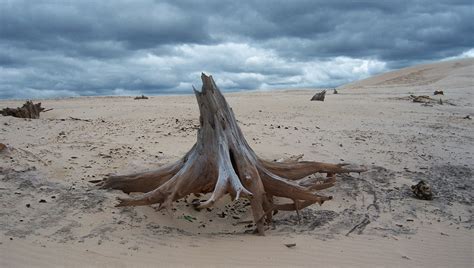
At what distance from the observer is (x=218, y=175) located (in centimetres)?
513

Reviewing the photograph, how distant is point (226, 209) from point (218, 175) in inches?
42.1

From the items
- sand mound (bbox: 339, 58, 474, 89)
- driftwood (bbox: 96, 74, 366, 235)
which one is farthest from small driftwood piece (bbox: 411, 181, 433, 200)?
sand mound (bbox: 339, 58, 474, 89)

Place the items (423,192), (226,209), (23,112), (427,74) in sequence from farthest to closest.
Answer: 1. (427,74)
2. (23,112)
3. (423,192)
4. (226,209)

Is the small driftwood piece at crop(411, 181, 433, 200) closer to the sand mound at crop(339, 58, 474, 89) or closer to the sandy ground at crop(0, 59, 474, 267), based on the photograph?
the sandy ground at crop(0, 59, 474, 267)

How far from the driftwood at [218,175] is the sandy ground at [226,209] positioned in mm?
273

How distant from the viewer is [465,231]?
564 centimetres

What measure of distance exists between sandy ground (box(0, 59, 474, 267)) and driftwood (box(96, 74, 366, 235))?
0.27 meters

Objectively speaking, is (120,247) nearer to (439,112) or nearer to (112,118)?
(112,118)

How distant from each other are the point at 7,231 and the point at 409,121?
10.4 m

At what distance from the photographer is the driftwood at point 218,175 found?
5086 mm

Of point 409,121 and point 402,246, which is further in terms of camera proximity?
→ point 409,121

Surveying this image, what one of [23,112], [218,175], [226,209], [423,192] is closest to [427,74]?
[23,112]

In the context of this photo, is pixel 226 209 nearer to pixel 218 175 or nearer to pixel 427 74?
pixel 218 175

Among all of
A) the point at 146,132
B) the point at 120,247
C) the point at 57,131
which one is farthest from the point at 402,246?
the point at 57,131
